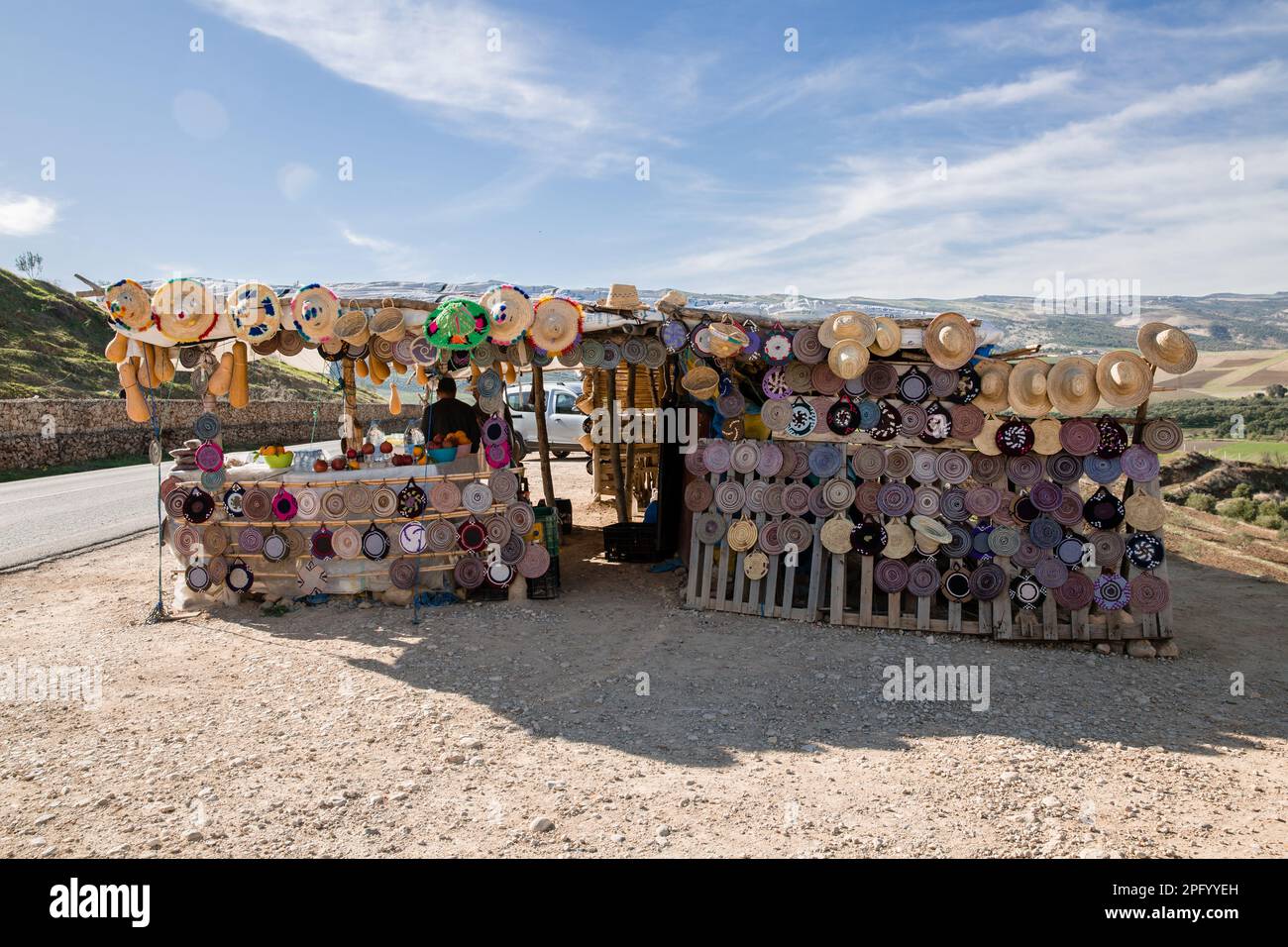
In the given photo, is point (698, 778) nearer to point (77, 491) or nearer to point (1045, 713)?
point (1045, 713)

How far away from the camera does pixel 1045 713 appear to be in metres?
5.22

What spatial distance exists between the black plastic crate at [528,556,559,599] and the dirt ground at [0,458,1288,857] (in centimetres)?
43

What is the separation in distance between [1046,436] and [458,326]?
5.05m

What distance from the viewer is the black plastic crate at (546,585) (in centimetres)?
800

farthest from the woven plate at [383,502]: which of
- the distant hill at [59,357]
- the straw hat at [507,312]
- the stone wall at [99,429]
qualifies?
the distant hill at [59,357]

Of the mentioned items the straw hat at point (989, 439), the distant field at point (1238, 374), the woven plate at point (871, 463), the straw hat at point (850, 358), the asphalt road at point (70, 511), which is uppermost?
the distant field at point (1238, 374)

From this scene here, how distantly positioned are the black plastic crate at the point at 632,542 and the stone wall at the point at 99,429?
30.6ft

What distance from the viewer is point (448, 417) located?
8078mm

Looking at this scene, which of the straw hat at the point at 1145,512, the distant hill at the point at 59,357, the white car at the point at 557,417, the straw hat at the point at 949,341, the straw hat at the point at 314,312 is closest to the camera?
the straw hat at the point at 1145,512

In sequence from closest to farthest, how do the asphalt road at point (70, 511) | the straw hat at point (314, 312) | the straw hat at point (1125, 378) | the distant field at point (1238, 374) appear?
the straw hat at point (1125, 378)
the straw hat at point (314, 312)
the asphalt road at point (70, 511)
the distant field at point (1238, 374)

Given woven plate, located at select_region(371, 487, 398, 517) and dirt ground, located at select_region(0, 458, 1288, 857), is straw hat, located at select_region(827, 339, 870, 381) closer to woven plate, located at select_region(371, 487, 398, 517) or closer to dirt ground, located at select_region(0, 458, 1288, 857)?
dirt ground, located at select_region(0, 458, 1288, 857)

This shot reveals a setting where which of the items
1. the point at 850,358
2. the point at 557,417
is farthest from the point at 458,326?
the point at 557,417

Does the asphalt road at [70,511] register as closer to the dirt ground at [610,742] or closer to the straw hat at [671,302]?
the dirt ground at [610,742]

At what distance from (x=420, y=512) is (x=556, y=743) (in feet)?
11.6
